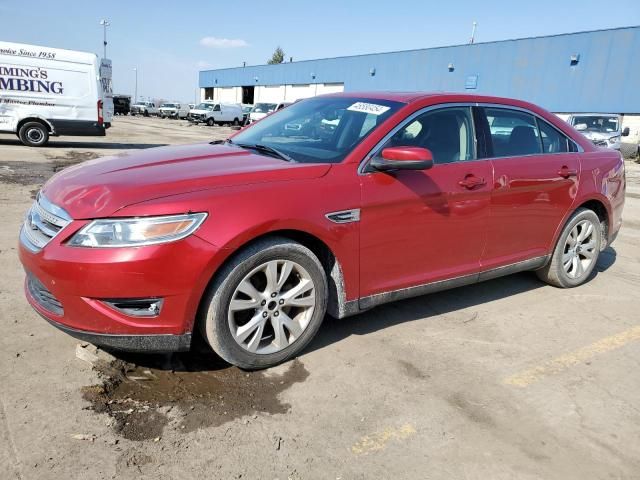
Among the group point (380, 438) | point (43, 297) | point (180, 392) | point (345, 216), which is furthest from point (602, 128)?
point (43, 297)

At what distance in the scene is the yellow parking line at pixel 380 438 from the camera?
2.41m

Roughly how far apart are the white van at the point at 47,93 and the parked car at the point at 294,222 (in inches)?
498

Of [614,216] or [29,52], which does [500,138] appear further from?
[29,52]

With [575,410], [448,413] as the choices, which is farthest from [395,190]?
[575,410]

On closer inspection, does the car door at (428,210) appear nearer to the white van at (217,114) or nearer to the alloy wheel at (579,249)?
the alloy wheel at (579,249)

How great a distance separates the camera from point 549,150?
4340mm

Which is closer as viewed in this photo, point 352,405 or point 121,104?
point 352,405

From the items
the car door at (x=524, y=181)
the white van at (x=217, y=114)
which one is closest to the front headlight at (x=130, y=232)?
the car door at (x=524, y=181)

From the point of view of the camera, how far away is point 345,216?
10.0ft

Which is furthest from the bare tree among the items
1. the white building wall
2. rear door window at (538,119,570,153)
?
rear door window at (538,119,570,153)

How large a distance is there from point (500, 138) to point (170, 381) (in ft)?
9.72

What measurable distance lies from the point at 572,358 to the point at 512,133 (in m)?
1.82

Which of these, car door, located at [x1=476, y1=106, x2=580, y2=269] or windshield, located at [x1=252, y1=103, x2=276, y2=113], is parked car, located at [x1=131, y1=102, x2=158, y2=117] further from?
car door, located at [x1=476, y1=106, x2=580, y2=269]

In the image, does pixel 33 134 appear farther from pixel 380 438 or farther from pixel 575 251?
pixel 380 438
